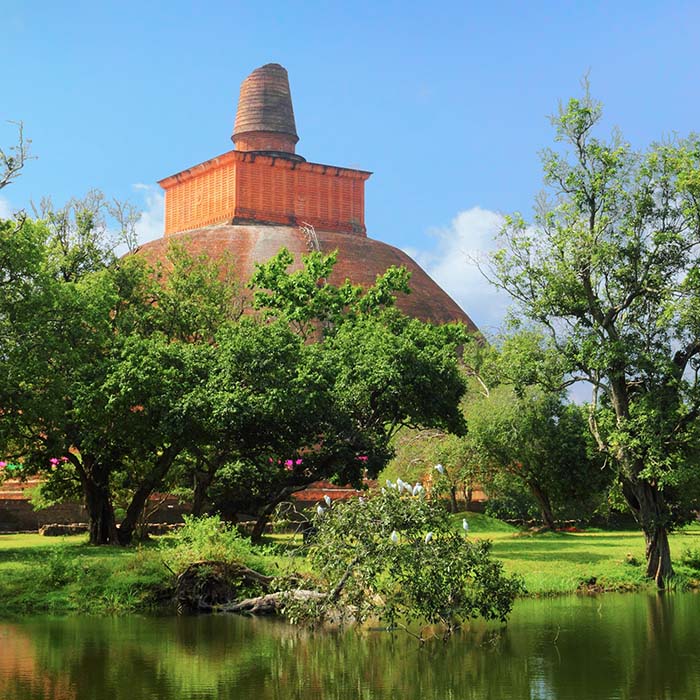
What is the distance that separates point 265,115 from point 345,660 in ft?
123

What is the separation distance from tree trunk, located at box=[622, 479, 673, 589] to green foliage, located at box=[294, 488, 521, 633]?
17.3 ft

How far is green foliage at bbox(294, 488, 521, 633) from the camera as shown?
12719 mm

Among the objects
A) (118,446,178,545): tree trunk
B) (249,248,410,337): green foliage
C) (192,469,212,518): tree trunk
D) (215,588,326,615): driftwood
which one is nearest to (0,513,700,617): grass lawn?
(215,588,326,615): driftwood

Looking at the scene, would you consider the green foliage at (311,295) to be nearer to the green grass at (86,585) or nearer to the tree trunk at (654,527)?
the tree trunk at (654,527)

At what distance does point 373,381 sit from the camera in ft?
70.8

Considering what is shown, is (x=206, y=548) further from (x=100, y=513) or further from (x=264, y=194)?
(x=264, y=194)

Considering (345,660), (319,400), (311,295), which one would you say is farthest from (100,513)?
(345,660)

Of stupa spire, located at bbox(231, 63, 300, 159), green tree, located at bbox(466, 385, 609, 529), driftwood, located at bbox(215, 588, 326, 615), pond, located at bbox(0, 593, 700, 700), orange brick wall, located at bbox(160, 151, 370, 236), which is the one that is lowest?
pond, located at bbox(0, 593, 700, 700)

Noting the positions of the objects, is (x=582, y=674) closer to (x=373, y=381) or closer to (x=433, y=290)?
(x=373, y=381)

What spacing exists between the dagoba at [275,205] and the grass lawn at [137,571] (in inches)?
744

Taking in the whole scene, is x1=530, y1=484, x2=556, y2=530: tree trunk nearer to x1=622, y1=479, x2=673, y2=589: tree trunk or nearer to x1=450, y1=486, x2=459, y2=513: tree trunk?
x1=450, y1=486, x2=459, y2=513: tree trunk

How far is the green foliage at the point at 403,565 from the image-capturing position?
12.7m

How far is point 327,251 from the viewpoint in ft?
138

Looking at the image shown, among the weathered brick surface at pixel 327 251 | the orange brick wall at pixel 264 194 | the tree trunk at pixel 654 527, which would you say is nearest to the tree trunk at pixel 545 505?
the tree trunk at pixel 654 527
